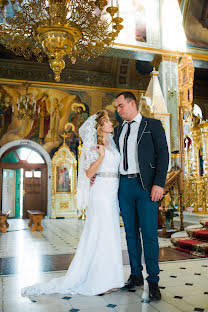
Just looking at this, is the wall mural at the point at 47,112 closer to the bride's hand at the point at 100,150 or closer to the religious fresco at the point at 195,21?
the religious fresco at the point at 195,21

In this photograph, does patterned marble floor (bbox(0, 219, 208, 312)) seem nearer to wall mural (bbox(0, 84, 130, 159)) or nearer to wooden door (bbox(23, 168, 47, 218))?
wooden door (bbox(23, 168, 47, 218))

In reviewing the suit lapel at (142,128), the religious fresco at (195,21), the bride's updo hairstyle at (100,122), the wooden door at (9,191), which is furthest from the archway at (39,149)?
the suit lapel at (142,128)

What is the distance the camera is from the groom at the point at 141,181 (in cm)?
296

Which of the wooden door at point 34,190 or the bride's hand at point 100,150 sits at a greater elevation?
the bride's hand at point 100,150

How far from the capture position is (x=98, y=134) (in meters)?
3.23

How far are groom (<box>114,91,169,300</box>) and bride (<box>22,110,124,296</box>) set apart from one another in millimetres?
135

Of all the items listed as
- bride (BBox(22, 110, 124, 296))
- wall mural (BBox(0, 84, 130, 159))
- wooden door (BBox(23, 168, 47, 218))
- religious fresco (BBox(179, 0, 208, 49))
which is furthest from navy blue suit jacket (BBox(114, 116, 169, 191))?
wooden door (BBox(23, 168, 47, 218))

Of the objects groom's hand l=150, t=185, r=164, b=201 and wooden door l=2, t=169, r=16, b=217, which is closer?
groom's hand l=150, t=185, r=164, b=201

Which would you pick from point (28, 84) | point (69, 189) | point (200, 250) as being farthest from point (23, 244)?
point (28, 84)

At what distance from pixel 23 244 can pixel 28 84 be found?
33.1 feet

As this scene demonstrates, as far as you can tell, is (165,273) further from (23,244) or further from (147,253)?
(23,244)

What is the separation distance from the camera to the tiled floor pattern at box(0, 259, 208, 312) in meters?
2.64

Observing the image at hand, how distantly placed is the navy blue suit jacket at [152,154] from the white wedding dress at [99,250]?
323 millimetres

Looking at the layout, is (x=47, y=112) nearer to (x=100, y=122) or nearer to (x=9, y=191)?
(x=9, y=191)
